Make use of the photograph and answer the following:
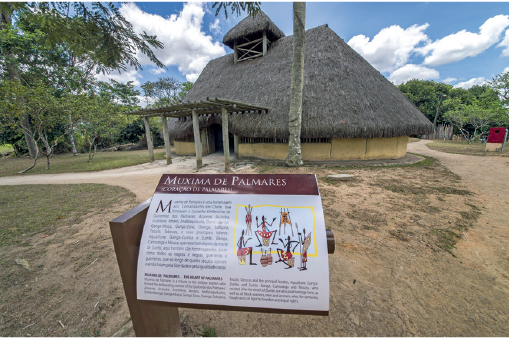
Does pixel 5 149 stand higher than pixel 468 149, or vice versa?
pixel 5 149

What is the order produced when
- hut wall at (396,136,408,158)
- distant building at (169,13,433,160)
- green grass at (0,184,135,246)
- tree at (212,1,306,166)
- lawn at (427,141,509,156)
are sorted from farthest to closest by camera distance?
lawn at (427,141,509,156) < hut wall at (396,136,408,158) < distant building at (169,13,433,160) < tree at (212,1,306,166) < green grass at (0,184,135,246)

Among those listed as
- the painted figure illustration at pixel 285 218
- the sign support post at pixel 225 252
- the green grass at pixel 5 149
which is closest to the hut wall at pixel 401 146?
the sign support post at pixel 225 252

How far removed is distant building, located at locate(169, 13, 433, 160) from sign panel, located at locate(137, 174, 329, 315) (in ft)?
24.7

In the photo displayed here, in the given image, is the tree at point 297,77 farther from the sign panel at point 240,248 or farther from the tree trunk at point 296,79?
the sign panel at point 240,248

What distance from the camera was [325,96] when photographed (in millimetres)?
8773

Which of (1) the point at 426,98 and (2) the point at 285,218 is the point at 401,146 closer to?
(2) the point at 285,218

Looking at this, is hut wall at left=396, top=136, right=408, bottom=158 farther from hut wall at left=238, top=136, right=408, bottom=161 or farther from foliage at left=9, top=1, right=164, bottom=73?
foliage at left=9, top=1, right=164, bottom=73

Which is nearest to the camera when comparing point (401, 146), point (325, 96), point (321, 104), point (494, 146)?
point (321, 104)

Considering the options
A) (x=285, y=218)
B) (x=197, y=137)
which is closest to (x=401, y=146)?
(x=197, y=137)

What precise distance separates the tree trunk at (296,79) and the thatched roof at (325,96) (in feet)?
3.41

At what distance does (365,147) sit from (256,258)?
9509mm

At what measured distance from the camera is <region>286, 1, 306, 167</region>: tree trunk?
6.68 m

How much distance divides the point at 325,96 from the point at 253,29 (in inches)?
256

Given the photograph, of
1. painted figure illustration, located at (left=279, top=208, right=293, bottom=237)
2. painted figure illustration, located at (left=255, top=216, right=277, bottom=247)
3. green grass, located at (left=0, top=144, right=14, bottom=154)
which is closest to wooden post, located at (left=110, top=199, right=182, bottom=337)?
painted figure illustration, located at (left=255, top=216, right=277, bottom=247)
